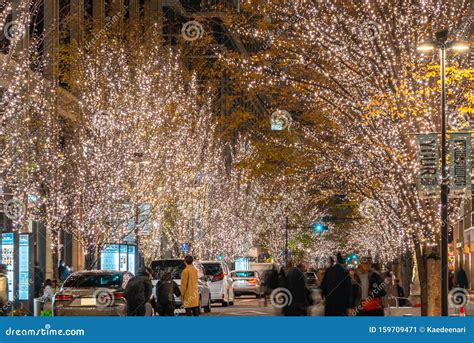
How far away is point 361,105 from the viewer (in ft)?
85.5

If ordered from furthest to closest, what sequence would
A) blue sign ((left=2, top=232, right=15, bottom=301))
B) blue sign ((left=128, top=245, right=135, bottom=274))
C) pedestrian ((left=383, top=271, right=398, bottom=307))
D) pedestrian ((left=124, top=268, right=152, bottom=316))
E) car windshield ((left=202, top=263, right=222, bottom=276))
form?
blue sign ((left=128, top=245, right=135, bottom=274))
car windshield ((left=202, top=263, right=222, bottom=276))
pedestrian ((left=383, top=271, right=398, bottom=307))
blue sign ((left=2, top=232, right=15, bottom=301))
pedestrian ((left=124, top=268, right=152, bottom=316))

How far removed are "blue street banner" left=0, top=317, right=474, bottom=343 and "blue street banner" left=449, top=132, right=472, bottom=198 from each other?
36.7 feet

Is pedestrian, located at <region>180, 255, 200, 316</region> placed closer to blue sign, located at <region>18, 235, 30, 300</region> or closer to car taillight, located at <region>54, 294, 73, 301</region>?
car taillight, located at <region>54, 294, 73, 301</region>

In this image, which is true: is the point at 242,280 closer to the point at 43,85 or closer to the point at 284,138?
the point at 284,138

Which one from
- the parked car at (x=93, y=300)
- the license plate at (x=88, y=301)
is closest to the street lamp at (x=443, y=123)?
the parked car at (x=93, y=300)

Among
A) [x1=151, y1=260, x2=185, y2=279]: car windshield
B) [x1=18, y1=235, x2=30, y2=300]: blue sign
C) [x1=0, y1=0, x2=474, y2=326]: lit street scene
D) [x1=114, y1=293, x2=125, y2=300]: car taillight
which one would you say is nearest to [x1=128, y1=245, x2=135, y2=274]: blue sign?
[x1=0, y1=0, x2=474, y2=326]: lit street scene

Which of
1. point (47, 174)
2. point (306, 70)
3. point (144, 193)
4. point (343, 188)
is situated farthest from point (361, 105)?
point (144, 193)

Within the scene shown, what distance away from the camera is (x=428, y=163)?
80.8ft

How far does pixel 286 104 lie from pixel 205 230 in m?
32.3

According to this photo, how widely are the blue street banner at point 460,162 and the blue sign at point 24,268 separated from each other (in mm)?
11672

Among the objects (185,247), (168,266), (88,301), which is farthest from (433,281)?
(185,247)

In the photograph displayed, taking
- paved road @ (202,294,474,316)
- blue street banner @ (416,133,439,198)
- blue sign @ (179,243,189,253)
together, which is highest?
blue street banner @ (416,133,439,198)

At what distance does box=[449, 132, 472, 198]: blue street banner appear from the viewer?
24.9m

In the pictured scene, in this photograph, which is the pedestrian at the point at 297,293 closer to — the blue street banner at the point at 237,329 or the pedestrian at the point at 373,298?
the pedestrian at the point at 373,298
